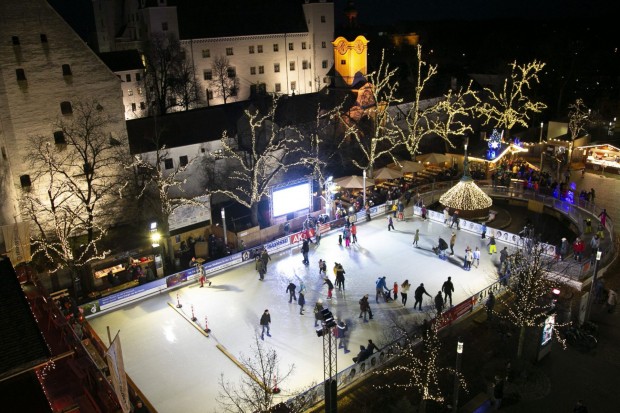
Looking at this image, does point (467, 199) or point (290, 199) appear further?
point (290, 199)

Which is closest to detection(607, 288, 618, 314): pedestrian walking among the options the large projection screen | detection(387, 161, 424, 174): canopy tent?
the large projection screen

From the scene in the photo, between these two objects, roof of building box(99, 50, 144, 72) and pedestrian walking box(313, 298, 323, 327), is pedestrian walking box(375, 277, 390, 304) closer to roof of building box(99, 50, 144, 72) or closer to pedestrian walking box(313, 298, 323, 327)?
pedestrian walking box(313, 298, 323, 327)

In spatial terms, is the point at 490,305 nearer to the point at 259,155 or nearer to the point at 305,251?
the point at 305,251

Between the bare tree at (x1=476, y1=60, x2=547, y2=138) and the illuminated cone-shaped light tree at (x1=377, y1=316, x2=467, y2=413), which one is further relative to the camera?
the bare tree at (x1=476, y1=60, x2=547, y2=138)

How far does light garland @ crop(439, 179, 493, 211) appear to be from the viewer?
1194 inches

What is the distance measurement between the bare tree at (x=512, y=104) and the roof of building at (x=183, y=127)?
74.2 feet

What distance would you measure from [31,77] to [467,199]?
2519cm

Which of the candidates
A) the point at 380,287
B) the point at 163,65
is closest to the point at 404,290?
the point at 380,287

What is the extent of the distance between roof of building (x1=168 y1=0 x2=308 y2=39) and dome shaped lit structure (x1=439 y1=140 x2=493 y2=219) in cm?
3669

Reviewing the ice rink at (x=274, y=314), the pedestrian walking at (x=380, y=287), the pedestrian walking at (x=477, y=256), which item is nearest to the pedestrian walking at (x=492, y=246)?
the ice rink at (x=274, y=314)

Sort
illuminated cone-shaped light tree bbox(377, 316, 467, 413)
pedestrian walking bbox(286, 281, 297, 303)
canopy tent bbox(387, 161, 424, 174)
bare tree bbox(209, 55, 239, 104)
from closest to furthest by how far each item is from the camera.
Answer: illuminated cone-shaped light tree bbox(377, 316, 467, 413)
pedestrian walking bbox(286, 281, 297, 303)
canopy tent bbox(387, 161, 424, 174)
bare tree bbox(209, 55, 239, 104)

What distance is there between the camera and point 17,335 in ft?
30.0

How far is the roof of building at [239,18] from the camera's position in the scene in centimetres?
5588

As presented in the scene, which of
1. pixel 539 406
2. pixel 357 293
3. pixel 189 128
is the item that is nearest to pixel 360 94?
pixel 189 128
